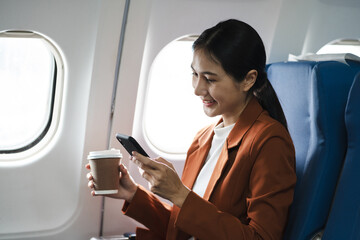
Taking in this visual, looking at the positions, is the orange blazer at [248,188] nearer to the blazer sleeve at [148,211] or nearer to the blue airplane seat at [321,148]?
the blue airplane seat at [321,148]

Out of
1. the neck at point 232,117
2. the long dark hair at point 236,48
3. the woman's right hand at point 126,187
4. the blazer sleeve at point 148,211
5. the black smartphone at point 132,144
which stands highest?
the long dark hair at point 236,48

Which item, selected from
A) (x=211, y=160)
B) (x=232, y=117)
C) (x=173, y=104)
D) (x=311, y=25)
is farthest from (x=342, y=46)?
(x=211, y=160)

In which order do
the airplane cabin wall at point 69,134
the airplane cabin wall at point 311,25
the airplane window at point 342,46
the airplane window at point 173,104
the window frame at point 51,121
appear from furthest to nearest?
the airplane window at point 342,46, the airplane window at point 173,104, the airplane cabin wall at point 311,25, the window frame at point 51,121, the airplane cabin wall at point 69,134

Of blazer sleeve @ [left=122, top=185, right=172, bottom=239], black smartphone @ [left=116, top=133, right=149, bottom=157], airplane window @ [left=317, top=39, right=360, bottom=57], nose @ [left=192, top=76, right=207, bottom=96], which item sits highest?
airplane window @ [left=317, top=39, right=360, bottom=57]

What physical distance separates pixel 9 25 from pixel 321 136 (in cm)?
157

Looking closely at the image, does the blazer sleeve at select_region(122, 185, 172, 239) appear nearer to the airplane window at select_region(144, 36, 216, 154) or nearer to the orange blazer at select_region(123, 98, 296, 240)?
the orange blazer at select_region(123, 98, 296, 240)

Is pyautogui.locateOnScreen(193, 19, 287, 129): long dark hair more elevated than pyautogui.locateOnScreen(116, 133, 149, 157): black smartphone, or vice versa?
pyautogui.locateOnScreen(193, 19, 287, 129): long dark hair

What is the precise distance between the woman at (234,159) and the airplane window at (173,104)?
35.9 inches

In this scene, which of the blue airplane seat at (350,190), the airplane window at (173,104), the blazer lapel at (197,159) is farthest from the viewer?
the airplane window at (173,104)

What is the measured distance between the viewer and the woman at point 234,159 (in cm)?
182

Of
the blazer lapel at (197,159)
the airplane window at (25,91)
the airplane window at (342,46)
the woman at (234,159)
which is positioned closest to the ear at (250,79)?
the woman at (234,159)

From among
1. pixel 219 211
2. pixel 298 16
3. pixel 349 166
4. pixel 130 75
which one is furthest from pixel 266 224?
pixel 298 16

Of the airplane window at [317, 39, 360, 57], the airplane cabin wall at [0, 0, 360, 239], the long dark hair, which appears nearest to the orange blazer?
the long dark hair

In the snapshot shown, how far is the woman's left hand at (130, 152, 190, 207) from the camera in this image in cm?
184
